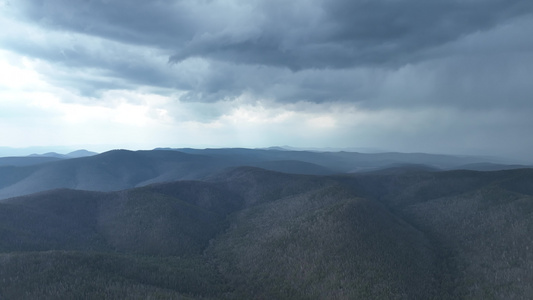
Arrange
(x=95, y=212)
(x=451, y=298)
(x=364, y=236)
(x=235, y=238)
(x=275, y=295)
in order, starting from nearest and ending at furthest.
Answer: (x=451, y=298)
(x=275, y=295)
(x=364, y=236)
(x=235, y=238)
(x=95, y=212)

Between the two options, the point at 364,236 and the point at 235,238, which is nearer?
the point at 364,236

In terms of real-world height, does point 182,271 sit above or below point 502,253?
below

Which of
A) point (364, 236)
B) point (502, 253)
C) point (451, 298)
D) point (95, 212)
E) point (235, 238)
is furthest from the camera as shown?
point (95, 212)

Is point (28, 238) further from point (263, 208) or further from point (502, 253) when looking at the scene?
point (502, 253)

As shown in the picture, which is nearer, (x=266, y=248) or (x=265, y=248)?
(x=266, y=248)

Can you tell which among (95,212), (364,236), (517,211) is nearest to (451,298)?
(364,236)

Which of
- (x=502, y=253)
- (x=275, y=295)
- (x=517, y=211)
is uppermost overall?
(x=517, y=211)
